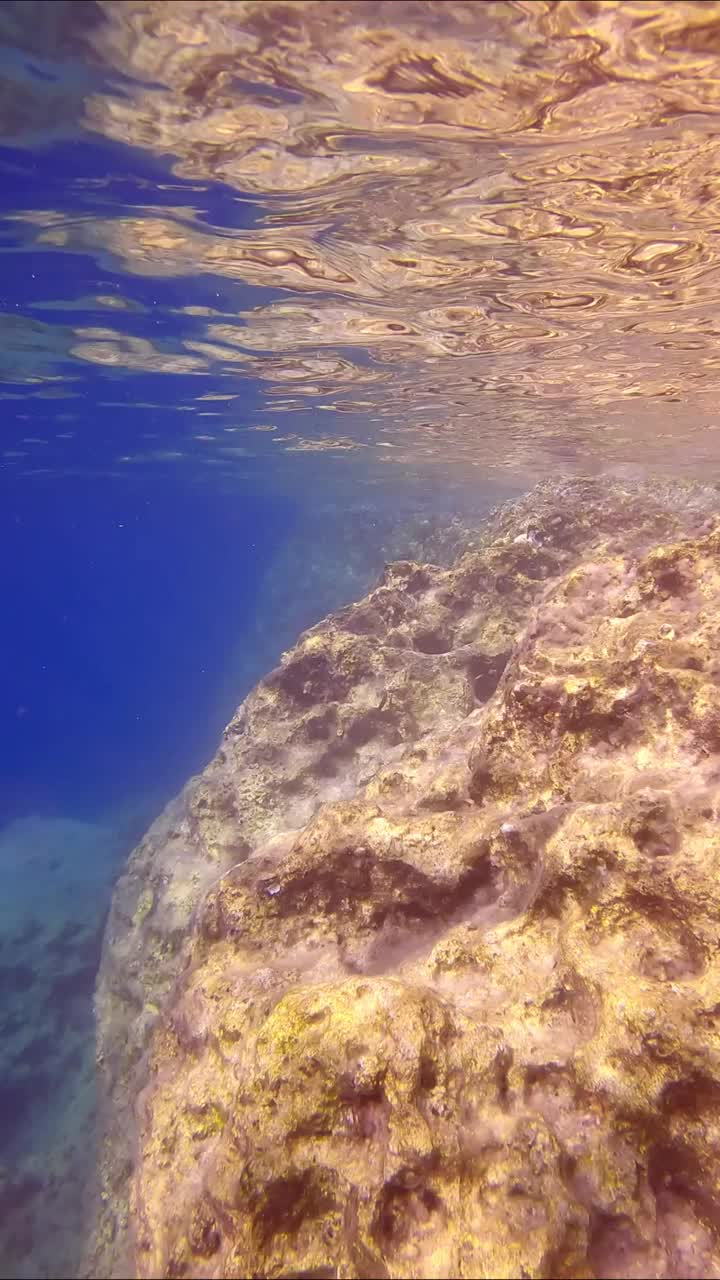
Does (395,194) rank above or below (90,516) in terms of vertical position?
above

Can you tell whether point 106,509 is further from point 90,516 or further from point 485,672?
→ point 485,672

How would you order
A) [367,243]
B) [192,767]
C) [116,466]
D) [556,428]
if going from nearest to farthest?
[367,243] → [556,428] → [116,466] → [192,767]

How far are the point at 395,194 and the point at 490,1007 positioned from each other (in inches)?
391

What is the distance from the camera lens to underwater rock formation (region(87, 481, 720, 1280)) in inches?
107

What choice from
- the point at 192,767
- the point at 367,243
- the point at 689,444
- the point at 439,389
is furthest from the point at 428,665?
the point at 192,767

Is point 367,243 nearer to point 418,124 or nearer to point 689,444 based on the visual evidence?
point 418,124

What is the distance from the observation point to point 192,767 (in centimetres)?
4394

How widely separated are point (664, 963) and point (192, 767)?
43.3m

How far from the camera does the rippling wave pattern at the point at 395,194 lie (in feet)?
21.3

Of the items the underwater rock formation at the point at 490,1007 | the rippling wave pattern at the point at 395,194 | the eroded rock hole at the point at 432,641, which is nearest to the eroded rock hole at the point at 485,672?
the eroded rock hole at the point at 432,641

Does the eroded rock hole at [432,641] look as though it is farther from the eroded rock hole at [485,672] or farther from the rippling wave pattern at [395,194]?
the rippling wave pattern at [395,194]

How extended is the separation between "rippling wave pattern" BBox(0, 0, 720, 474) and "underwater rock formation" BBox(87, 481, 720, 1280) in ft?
17.2

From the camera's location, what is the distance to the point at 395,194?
9195 millimetres

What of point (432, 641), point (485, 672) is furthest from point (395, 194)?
point (485, 672)
